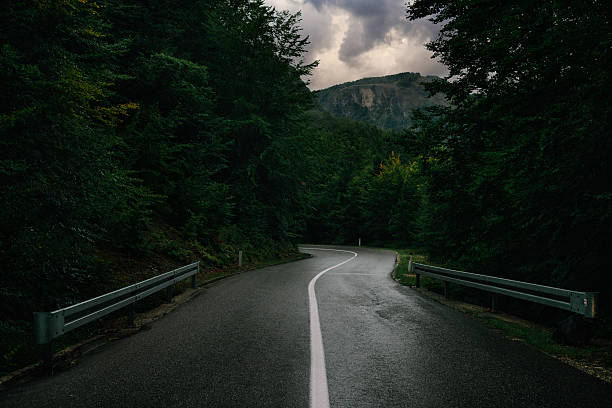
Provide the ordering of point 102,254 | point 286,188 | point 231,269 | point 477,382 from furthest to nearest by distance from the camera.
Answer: point 286,188 < point 231,269 < point 102,254 < point 477,382

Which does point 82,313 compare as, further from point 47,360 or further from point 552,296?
point 552,296

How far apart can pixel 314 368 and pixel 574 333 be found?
13.8 ft

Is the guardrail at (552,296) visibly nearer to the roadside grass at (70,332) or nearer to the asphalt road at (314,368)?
the asphalt road at (314,368)

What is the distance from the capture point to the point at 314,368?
15.2ft

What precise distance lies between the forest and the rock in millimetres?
2109

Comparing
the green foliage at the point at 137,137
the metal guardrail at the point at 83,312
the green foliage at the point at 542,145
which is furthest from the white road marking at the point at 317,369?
the green foliage at the point at 542,145

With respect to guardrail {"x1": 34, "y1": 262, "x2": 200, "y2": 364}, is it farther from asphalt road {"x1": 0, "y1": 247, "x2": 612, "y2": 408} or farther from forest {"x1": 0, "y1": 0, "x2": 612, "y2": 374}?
forest {"x1": 0, "y1": 0, "x2": 612, "y2": 374}

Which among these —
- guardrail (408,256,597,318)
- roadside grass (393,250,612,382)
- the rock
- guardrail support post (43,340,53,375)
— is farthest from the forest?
the rock

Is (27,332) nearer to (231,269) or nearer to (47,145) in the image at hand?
(47,145)

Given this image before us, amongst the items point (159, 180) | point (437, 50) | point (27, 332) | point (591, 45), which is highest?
point (437, 50)

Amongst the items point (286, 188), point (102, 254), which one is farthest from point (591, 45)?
point (286, 188)

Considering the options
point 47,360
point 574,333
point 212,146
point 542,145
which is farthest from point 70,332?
point 212,146

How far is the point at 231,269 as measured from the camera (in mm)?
17797

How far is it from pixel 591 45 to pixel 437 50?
8665mm
